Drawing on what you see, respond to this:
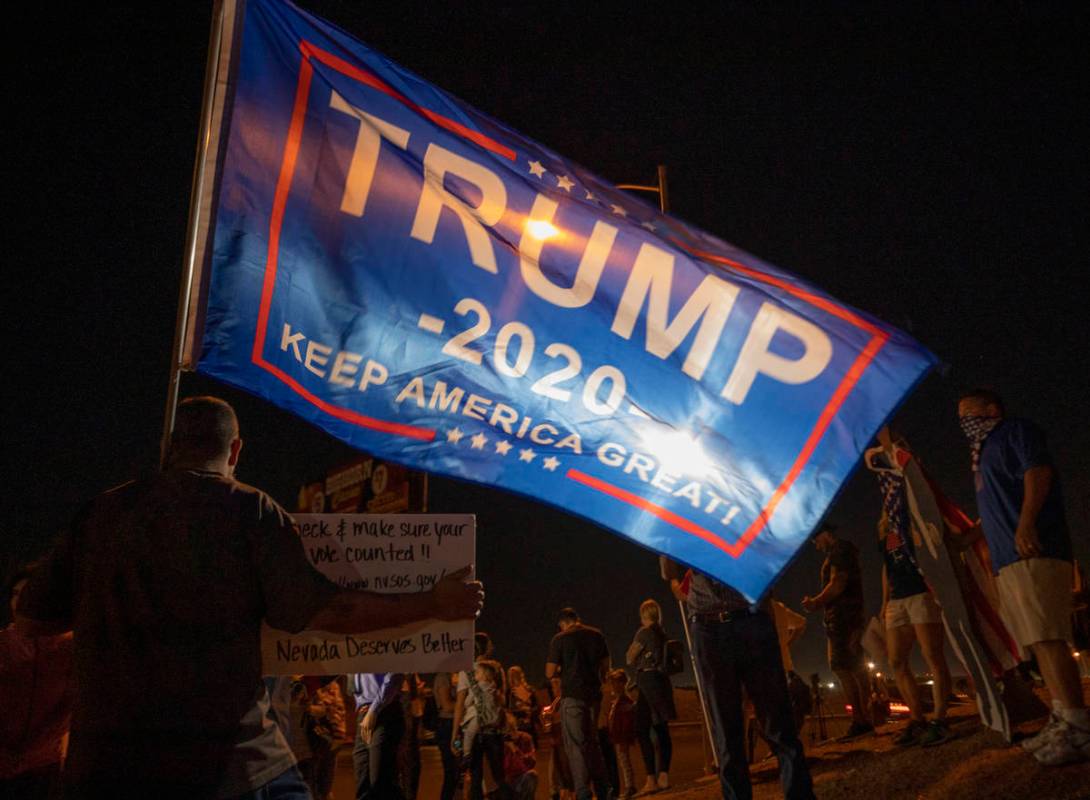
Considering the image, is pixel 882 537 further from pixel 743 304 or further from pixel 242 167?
pixel 242 167

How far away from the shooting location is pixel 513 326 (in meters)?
4.20

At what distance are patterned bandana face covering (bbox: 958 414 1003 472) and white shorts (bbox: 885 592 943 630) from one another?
73.9 inches

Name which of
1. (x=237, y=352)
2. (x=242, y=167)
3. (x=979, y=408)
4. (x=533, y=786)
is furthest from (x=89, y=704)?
(x=533, y=786)

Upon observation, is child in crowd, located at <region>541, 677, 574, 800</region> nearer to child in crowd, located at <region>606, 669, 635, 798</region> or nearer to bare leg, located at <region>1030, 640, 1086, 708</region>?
child in crowd, located at <region>606, 669, 635, 798</region>

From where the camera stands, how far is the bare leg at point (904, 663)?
7.32 m

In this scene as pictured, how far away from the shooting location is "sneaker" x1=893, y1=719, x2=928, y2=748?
23.5ft

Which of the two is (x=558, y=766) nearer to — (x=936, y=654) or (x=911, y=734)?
(x=911, y=734)

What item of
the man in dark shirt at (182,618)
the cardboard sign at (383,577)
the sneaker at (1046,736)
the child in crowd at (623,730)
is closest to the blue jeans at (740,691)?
the sneaker at (1046,736)

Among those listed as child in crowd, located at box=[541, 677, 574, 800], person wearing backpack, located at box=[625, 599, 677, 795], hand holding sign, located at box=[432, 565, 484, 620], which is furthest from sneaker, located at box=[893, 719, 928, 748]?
hand holding sign, located at box=[432, 565, 484, 620]

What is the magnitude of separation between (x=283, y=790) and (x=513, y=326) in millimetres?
2266

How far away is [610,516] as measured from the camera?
4.05m

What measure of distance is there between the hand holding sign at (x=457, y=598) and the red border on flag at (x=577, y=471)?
1.00 metres

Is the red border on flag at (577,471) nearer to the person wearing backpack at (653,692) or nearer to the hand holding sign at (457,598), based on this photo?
the hand holding sign at (457,598)

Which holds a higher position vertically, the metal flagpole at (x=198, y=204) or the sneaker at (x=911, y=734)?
the metal flagpole at (x=198, y=204)
